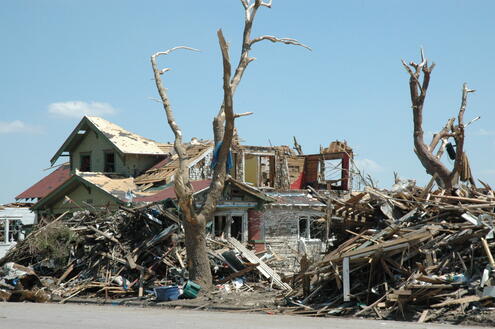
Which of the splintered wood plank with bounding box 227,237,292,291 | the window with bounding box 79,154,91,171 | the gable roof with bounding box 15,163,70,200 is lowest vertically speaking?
the splintered wood plank with bounding box 227,237,292,291

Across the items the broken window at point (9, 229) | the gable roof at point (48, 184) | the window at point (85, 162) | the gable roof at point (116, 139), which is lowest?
the broken window at point (9, 229)

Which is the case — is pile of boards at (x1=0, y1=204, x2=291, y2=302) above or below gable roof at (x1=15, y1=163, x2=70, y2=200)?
below

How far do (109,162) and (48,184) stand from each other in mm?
6554

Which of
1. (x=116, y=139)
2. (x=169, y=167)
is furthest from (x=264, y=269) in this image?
(x=116, y=139)

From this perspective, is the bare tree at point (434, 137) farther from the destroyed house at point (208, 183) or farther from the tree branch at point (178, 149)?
the tree branch at point (178, 149)

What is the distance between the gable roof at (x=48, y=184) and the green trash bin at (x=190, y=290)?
21.1m

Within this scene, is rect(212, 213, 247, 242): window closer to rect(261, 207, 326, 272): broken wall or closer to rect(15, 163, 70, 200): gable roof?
rect(261, 207, 326, 272): broken wall

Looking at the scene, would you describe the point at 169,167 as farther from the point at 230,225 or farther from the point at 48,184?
the point at 48,184

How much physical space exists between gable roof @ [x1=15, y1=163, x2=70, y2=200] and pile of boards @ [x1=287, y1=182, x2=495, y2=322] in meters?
24.5

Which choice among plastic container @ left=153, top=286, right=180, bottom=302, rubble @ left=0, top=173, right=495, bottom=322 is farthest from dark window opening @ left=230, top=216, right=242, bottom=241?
plastic container @ left=153, top=286, right=180, bottom=302

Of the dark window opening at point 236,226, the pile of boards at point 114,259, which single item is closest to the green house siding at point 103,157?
the dark window opening at point 236,226

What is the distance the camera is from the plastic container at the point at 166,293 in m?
18.4

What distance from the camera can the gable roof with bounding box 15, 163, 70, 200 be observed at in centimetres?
3809

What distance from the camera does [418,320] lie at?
42.9ft
